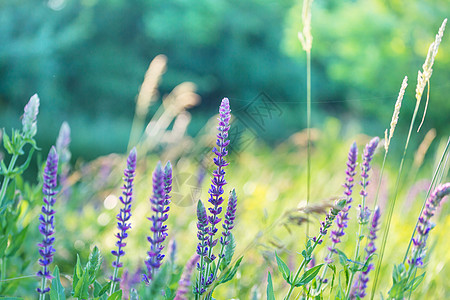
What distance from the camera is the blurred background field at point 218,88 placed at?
265cm

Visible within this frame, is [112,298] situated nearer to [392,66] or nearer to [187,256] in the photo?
[187,256]

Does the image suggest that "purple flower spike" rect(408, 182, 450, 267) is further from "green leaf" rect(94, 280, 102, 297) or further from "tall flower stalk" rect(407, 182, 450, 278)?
"green leaf" rect(94, 280, 102, 297)

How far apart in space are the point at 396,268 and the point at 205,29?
577 inches

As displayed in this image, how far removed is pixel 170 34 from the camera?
50.2 feet

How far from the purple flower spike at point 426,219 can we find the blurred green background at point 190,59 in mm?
8560

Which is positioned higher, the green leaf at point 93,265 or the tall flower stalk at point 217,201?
the tall flower stalk at point 217,201

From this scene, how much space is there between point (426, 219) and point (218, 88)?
16.4m

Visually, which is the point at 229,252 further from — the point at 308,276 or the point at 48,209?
the point at 48,209

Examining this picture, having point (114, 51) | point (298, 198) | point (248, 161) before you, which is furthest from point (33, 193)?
point (114, 51)

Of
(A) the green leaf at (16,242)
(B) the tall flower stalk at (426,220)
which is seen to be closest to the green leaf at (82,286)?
(A) the green leaf at (16,242)

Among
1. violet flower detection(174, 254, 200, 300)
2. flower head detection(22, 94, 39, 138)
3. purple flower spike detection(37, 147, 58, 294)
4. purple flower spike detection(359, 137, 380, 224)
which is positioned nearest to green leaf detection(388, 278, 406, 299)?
purple flower spike detection(359, 137, 380, 224)

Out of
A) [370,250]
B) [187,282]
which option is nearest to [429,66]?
[370,250]

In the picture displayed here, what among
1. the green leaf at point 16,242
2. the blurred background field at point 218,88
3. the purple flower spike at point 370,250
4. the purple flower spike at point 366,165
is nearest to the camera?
→ the purple flower spike at point 366,165

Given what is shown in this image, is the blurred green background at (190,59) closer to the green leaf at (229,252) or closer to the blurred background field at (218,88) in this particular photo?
the blurred background field at (218,88)
